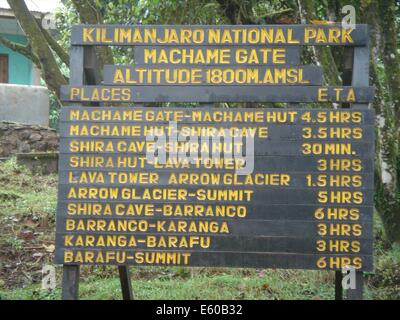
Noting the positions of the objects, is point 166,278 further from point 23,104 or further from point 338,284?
point 23,104

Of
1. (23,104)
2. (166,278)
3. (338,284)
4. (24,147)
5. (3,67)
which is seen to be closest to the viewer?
(338,284)

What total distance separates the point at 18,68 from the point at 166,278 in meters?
11.4

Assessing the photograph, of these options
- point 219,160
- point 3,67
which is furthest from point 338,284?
point 3,67

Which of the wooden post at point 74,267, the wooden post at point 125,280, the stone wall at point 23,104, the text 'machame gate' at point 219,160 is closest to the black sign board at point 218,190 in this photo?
the text 'machame gate' at point 219,160

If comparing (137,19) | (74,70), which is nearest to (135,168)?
(74,70)

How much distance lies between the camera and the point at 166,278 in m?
6.64

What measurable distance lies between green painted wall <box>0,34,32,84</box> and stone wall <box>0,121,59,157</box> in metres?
A: 4.86

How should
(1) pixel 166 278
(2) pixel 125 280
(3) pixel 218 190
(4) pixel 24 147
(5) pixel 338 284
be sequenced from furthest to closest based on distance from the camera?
(4) pixel 24 147 → (1) pixel 166 278 → (2) pixel 125 280 → (5) pixel 338 284 → (3) pixel 218 190

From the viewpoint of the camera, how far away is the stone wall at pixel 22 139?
11375mm

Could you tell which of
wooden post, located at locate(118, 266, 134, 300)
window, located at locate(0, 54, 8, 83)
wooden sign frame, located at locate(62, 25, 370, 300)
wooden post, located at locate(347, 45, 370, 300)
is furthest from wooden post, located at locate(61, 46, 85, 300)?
window, located at locate(0, 54, 8, 83)

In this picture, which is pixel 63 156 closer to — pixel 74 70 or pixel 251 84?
pixel 74 70

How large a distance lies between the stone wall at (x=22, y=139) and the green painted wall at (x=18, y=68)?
4.86 metres

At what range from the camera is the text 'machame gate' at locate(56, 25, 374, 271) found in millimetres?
3904

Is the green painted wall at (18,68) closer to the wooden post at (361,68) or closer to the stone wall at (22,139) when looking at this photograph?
the stone wall at (22,139)
